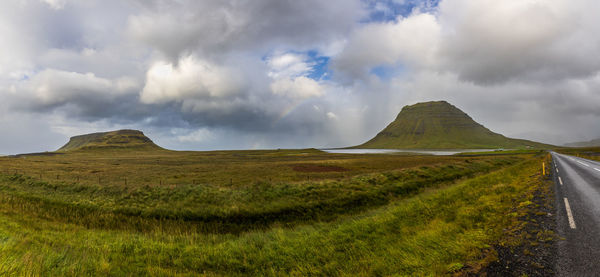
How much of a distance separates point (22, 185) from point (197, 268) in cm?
4088

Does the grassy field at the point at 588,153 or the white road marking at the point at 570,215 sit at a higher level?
the white road marking at the point at 570,215

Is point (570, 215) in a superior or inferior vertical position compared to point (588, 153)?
superior

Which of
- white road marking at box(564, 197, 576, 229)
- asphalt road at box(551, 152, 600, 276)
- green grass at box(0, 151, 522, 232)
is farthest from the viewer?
green grass at box(0, 151, 522, 232)

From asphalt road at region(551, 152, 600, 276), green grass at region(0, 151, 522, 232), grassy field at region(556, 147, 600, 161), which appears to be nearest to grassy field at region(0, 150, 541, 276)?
green grass at region(0, 151, 522, 232)

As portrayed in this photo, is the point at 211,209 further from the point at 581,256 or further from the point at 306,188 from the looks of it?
the point at 581,256

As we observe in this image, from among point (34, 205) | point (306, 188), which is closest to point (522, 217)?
point (306, 188)

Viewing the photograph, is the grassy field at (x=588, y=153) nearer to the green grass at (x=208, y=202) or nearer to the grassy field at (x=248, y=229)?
the green grass at (x=208, y=202)

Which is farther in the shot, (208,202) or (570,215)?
(208,202)

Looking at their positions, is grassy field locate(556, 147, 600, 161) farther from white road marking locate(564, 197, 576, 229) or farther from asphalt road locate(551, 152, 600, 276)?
white road marking locate(564, 197, 576, 229)

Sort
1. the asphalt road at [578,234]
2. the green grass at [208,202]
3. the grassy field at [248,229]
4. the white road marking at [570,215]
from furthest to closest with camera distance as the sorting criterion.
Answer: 1. the green grass at [208,202]
2. the grassy field at [248,229]
3. the white road marking at [570,215]
4. the asphalt road at [578,234]

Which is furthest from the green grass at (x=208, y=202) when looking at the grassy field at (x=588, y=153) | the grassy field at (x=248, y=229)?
the grassy field at (x=588, y=153)

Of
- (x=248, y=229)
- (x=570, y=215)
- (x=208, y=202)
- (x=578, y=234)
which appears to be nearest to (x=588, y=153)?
(x=570, y=215)

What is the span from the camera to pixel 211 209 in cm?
2030

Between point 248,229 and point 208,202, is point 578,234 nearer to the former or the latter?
point 248,229
